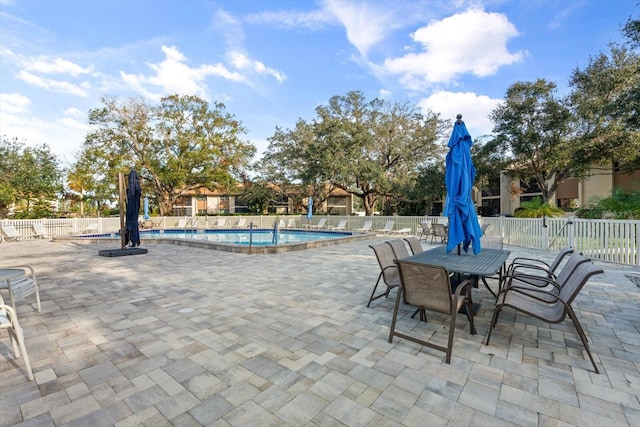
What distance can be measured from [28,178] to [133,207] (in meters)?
14.9

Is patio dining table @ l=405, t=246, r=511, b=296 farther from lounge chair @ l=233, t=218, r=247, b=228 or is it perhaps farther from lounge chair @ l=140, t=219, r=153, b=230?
lounge chair @ l=140, t=219, r=153, b=230

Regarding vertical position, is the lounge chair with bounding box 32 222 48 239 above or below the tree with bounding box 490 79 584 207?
below

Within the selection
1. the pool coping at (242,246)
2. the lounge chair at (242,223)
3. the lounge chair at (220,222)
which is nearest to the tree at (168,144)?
the lounge chair at (220,222)

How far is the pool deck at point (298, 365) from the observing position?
5.80 feet

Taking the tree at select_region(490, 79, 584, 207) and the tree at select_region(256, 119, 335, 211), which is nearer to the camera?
the tree at select_region(490, 79, 584, 207)

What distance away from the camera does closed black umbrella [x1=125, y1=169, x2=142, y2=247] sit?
794cm

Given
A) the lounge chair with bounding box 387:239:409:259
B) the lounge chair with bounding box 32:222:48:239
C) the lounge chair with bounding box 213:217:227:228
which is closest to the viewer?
the lounge chair with bounding box 387:239:409:259

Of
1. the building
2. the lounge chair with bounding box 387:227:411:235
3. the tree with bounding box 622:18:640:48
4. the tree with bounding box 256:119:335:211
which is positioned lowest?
the lounge chair with bounding box 387:227:411:235

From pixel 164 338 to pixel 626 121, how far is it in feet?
52.9

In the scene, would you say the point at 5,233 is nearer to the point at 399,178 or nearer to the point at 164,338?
the point at 164,338

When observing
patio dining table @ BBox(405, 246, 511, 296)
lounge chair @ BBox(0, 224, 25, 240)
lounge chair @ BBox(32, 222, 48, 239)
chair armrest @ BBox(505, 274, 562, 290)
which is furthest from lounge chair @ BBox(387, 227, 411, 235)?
lounge chair @ BBox(0, 224, 25, 240)

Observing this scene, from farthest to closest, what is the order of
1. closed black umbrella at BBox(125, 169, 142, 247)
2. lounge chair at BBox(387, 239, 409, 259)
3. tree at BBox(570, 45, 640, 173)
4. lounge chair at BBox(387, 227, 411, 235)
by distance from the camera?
lounge chair at BBox(387, 227, 411, 235), tree at BBox(570, 45, 640, 173), closed black umbrella at BBox(125, 169, 142, 247), lounge chair at BBox(387, 239, 409, 259)

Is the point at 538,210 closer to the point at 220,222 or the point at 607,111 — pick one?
the point at 607,111

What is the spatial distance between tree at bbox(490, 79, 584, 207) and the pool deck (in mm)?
12921
